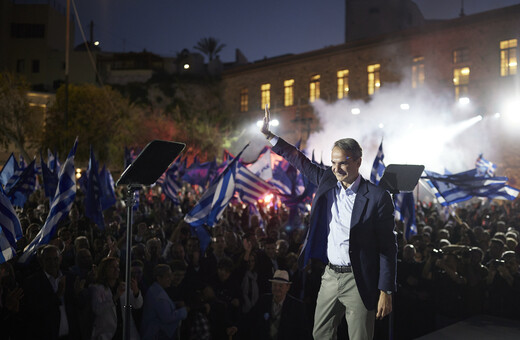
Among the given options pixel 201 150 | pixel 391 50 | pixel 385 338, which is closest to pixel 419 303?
pixel 385 338

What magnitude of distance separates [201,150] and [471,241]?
3249 cm

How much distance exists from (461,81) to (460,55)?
69.5 inches

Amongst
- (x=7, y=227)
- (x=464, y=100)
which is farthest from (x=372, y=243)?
(x=464, y=100)

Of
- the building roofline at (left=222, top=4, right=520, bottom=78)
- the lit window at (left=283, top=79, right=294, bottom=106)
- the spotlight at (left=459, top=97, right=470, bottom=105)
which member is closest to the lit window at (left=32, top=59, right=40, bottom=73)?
the building roofline at (left=222, top=4, right=520, bottom=78)

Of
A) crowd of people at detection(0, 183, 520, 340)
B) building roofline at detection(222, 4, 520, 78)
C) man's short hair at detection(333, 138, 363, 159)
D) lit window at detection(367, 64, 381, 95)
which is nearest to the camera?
man's short hair at detection(333, 138, 363, 159)

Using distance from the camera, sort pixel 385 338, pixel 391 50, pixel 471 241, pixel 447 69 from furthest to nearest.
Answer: pixel 391 50 < pixel 447 69 < pixel 471 241 < pixel 385 338

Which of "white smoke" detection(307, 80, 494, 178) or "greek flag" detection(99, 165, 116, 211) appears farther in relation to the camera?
"white smoke" detection(307, 80, 494, 178)

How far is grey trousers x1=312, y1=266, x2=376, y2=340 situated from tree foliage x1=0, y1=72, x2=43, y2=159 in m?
36.1

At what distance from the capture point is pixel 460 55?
33.6 meters

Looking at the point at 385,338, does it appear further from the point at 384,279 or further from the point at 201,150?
the point at 201,150

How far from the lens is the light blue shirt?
413cm

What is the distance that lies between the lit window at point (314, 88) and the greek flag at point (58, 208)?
33.0 meters

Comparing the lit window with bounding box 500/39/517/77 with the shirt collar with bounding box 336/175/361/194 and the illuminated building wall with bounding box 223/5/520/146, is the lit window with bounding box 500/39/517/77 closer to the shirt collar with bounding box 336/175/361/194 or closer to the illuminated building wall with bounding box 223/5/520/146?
the illuminated building wall with bounding box 223/5/520/146

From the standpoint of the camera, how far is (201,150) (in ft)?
140
